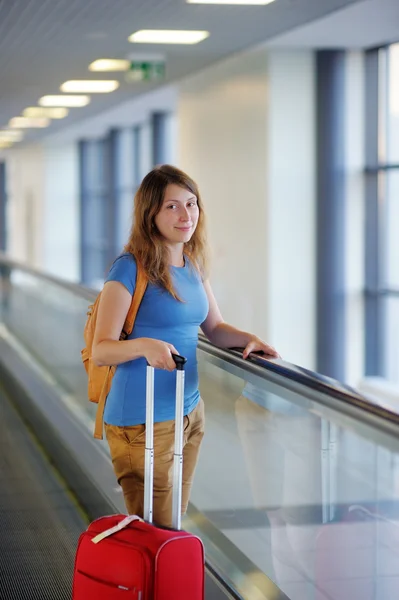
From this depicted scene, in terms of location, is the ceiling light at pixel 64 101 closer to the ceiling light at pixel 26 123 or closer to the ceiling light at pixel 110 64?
the ceiling light at pixel 26 123

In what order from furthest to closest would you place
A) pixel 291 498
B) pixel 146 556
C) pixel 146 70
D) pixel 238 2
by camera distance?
pixel 146 70, pixel 238 2, pixel 291 498, pixel 146 556

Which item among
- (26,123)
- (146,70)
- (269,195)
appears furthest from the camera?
(26,123)

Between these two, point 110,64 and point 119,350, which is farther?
point 110,64

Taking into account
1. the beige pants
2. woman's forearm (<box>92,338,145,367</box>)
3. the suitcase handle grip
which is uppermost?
woman's forearm (<box>92,338,145,367</box>)

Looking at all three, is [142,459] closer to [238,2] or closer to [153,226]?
[153,226]

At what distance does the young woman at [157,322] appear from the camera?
322 centimetres

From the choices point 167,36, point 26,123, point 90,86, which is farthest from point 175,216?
point 26,123

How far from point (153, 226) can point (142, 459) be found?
82cm

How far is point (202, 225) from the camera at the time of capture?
366 cm

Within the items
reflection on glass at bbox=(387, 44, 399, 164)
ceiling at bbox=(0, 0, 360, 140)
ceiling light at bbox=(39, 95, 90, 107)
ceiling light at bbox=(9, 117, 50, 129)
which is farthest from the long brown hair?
ceiling light at bbox=(9, 117, 50, 129)

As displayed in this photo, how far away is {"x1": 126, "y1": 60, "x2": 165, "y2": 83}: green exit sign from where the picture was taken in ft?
33.1

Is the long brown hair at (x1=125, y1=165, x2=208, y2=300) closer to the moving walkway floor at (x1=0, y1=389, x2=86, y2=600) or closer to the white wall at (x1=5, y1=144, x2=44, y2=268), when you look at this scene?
the moving walkway floor at (x1=0, y1=389, x2=86, y2=600)

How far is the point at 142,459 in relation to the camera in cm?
343

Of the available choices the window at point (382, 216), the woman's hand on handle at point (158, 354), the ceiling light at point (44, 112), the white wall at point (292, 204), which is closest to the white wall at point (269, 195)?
the white wall at point (292, 204)
